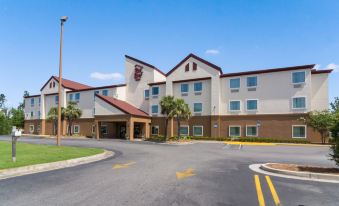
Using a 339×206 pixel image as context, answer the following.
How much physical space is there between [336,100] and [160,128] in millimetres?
54022

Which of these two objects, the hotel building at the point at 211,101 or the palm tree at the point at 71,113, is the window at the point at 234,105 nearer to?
the hotel building at the point at 211,101

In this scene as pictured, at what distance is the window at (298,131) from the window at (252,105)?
5605 mm

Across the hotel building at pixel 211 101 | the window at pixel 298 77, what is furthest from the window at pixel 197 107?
the window at pixel 298 77

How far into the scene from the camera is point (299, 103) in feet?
112

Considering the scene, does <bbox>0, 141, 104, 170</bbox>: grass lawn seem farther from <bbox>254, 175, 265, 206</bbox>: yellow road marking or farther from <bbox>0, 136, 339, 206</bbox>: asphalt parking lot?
<bbox>254, 175, 265, 206</bbox>: yellow road marking

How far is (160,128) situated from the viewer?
44125 mm

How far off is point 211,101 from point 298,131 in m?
12.7

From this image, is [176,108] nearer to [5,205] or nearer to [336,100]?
[5,205]

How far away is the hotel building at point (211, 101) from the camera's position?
34375 millimetres

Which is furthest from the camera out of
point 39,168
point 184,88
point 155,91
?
point 155,91

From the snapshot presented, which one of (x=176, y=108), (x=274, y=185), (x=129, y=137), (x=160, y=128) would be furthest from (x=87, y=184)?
(x=160, y=128)

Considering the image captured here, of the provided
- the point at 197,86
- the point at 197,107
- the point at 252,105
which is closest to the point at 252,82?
the point at 252,105

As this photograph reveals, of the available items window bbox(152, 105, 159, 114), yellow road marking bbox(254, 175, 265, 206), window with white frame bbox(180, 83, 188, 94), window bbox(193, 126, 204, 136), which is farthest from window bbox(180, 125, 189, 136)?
yellow road marking bbox(254, 175, 265, 206)

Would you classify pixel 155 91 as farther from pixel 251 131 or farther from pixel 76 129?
pixel 76 129
